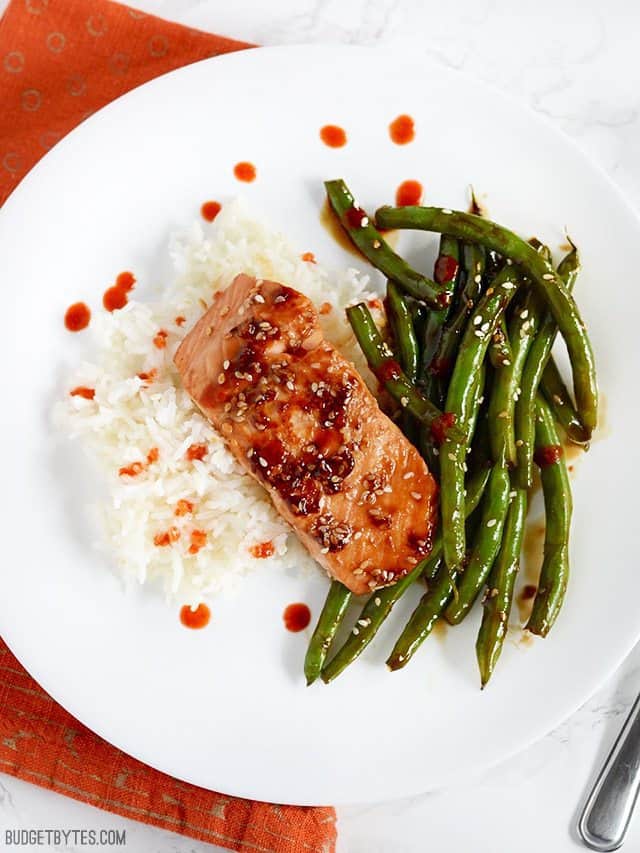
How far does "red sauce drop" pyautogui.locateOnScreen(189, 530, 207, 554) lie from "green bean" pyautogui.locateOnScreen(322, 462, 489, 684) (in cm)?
82

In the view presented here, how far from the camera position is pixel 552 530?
409 centimetres

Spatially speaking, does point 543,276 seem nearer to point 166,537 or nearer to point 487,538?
point 487,538

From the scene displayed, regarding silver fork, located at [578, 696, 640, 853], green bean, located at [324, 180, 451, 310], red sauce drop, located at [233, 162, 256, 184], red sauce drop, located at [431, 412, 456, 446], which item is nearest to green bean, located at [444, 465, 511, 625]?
Answer: red sauce drop, located at [431, 412, 456, 446]

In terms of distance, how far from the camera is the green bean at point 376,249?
415cm

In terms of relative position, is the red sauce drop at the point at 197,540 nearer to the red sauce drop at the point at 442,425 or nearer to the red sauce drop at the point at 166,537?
the red sauce drop at the point at 166,537

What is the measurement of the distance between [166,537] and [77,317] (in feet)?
3.83

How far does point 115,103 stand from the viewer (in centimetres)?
436

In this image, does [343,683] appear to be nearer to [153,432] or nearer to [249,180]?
[153,432]

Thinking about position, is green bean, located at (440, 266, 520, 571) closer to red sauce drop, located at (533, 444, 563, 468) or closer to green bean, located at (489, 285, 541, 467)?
green bean, located at (489, 285, 541, 467)

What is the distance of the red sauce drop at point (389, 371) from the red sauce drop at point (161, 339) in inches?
41.5

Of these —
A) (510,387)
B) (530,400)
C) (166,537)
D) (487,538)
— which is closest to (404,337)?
(510,387)

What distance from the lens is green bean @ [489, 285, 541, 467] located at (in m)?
4.01

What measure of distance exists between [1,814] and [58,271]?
2.77 metres

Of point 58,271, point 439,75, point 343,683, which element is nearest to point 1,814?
point 343,683
